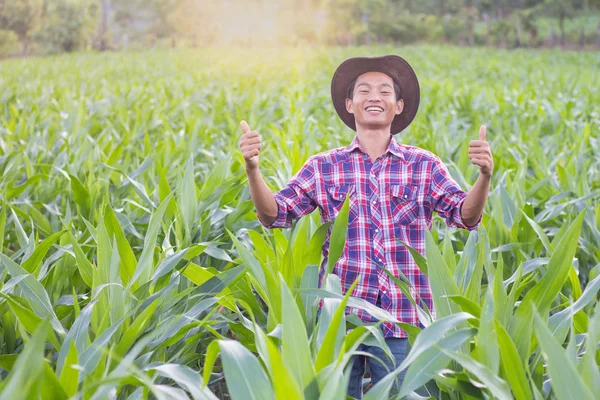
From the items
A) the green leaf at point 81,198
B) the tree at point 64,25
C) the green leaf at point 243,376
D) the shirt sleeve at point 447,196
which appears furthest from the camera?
the tree at point 64,25

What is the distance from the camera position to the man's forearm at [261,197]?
5.94 feet

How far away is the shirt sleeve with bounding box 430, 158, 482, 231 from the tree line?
42623 millimetres

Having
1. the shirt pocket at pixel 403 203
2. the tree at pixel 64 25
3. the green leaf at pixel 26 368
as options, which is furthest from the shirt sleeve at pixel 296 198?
the tree at pixel 64 25

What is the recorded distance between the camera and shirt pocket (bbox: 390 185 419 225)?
1.87m

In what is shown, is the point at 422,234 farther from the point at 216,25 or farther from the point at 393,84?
the point at 216,25

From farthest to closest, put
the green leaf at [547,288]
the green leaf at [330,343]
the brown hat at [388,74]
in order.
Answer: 1. the brown hat at [388,74]
2. the green leaf at [547,288]
3. the green leaf at [330,343]

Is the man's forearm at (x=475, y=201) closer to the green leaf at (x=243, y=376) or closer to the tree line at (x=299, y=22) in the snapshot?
the green leaf at (x=243, y=376)

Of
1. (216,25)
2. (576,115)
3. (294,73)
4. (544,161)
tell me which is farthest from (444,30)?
(544,161)

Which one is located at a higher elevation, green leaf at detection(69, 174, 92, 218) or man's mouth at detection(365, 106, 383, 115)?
man's mouth at detection(365, 106, 383, 115)

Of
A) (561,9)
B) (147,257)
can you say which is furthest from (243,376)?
(561,9)

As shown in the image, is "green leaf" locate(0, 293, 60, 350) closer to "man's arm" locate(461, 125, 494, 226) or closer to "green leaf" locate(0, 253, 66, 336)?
"green leaf" locate(0, 253, 66, 336)

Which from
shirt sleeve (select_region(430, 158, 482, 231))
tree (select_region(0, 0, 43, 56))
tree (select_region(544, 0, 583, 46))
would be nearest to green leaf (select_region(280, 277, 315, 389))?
shirt sleeve (select_region(430, 158, 482, 231))

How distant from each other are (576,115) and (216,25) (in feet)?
229

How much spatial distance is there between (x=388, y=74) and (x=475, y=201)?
0.47 m
